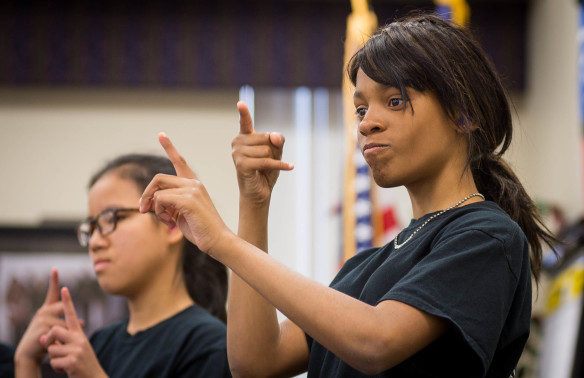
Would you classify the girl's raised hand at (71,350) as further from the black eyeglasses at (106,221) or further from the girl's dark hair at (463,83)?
the girl's dark hair at (463,83)

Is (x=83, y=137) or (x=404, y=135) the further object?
(x=83, y=137)

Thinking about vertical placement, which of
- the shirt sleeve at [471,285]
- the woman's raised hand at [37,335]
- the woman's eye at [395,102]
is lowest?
the woman's raised hand at [37,335]

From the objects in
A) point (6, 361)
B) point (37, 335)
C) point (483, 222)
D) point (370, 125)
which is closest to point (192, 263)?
point (37, 335)

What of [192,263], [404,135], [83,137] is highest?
[404,135]

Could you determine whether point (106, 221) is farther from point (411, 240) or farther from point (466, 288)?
point (466, 288)

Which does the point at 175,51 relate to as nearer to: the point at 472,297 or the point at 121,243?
the point at 121,243

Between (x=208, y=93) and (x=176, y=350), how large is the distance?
160 inches

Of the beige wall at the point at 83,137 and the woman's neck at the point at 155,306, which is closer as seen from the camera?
the woman's neck at the point at 155,306

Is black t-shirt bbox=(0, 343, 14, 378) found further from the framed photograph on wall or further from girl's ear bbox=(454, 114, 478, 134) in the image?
the framed photograph on wall

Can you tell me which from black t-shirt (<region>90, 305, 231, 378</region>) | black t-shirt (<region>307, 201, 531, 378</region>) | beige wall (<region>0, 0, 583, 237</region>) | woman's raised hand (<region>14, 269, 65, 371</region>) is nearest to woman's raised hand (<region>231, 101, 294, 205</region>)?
black t-shirt (<region>307, 201, 531, 378</region>)

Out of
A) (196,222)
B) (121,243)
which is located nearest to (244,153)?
(196,222)

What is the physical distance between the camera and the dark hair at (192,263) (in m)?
1.84

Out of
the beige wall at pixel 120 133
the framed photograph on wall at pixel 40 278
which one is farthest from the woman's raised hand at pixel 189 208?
the beige wall at pixel 120 133

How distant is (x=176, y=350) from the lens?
5.24ft
